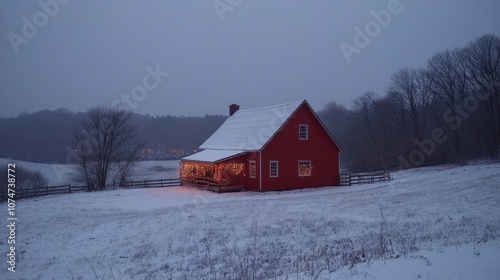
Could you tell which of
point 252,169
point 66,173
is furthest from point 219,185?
point 66,173

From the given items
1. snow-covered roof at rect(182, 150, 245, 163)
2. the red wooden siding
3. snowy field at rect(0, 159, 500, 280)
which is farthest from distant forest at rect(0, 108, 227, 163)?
snowy field at rect(0, 159, 500, 280)

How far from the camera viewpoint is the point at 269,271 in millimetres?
9227

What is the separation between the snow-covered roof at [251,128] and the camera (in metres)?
33.8

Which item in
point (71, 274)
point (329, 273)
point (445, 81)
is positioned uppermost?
point (445, 81)

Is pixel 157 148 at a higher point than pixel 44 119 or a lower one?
lower

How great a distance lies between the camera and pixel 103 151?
4281cm

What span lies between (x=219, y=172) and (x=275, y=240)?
69.0 ft

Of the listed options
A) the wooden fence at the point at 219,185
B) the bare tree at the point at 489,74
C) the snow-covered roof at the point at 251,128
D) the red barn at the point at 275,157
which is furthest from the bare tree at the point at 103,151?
the bare tree at the point at 489,74

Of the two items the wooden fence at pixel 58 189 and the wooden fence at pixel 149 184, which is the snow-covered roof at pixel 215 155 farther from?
the wooden fence at pixel 58 189

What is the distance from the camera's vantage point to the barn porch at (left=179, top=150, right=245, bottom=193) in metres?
Result: 32.6

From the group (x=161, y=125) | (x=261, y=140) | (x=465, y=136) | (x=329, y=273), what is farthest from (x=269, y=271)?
(x=161, y=125)

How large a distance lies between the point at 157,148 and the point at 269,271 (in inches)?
5867

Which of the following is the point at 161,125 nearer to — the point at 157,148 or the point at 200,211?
the point at 157,148

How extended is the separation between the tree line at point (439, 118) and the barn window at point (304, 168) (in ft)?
78.8
